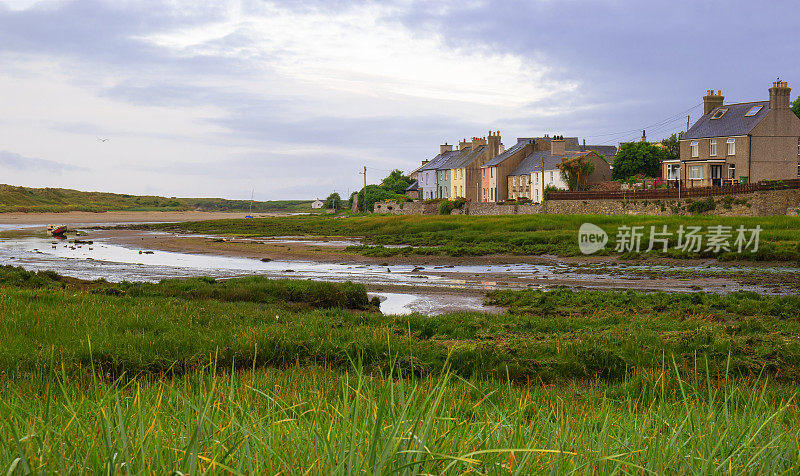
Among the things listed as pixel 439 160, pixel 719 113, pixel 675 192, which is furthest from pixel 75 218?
pixel 719 113

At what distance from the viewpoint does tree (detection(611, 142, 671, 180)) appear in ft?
287

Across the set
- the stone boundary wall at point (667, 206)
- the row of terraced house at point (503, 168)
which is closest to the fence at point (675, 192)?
the stone boundary wall at point (667, 206)

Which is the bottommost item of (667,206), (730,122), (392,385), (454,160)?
(392,385)

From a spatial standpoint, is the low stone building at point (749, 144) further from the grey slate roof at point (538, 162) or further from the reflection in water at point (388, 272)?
the reflection in water at point (388, 272)

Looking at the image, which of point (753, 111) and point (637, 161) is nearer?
point (753, 111)

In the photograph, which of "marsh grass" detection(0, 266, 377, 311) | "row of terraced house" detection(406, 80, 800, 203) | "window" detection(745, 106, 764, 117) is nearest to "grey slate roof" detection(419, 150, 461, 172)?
"row of terraced house" detection(406, 80, 800, 203)

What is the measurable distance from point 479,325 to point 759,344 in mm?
6089

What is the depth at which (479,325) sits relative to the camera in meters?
15.8

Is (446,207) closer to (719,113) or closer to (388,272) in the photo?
(719,113)

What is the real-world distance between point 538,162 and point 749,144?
2828 cm

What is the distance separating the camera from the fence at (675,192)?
5297 centimetres

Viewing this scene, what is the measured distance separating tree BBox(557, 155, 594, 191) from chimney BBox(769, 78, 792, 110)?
66.1 feet

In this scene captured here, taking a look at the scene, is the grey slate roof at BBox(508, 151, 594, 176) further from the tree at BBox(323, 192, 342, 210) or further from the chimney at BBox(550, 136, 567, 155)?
the tree at BBox(323, 192, 342, 210)

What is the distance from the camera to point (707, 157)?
70.3 meters
